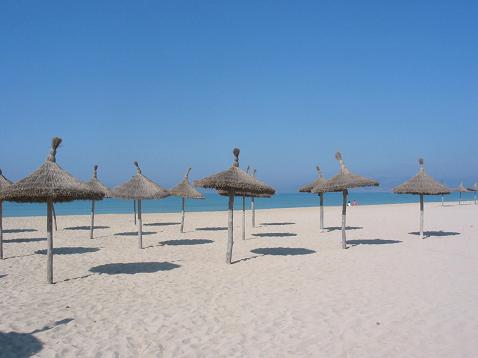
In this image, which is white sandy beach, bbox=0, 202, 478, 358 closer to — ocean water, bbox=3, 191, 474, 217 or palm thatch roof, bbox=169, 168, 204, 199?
palm thatch roof, bbox=169, 168, 204, 199

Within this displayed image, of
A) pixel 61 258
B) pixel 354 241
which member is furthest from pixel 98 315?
pixel 354 241

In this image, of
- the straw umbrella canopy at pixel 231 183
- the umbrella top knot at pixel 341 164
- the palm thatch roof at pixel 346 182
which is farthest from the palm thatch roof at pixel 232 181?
the umbrella top knot at pixel 341 164

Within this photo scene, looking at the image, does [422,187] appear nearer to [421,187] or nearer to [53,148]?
[421,187]

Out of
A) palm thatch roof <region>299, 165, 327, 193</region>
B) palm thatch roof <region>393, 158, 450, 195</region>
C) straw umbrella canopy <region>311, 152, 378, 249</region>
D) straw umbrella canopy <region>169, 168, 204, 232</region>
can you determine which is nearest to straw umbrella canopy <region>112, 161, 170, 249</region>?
straw umbrella canopy <region>169, 168, 204, 232</region>

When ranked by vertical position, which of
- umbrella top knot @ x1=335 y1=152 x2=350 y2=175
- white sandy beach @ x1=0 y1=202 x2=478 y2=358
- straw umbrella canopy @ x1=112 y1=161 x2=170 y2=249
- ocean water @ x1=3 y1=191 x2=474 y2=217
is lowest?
ocean water @ x1=3 y1=191 x2=474 y2=217

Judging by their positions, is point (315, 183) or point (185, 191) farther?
point (315, 183)

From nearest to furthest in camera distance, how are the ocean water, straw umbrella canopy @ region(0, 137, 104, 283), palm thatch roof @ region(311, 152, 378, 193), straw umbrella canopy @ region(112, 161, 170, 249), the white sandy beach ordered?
the white sandy beach, straw umbrella canopy @ region(0, 137, 104, 283), palm thatch roof @ region(311, 152, 378, 193), straw umbrella canopy @ region(112, 161, 170, 249), the ocean water

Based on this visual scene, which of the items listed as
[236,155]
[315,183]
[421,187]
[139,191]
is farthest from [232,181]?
[315,183]

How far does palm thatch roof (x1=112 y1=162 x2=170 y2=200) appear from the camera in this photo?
13148 millimetres

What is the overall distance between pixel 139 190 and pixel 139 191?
0.05 metres

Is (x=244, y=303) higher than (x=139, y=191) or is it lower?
lower

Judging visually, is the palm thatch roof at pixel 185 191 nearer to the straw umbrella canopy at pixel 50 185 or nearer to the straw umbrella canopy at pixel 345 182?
the straw umbrella canopy at pixel 345 182

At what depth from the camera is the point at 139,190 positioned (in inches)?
525

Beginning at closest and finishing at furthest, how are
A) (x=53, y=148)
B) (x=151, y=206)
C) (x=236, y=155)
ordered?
(x=53, y=148) → (x=236, y=155) → (x=151, y=206)
